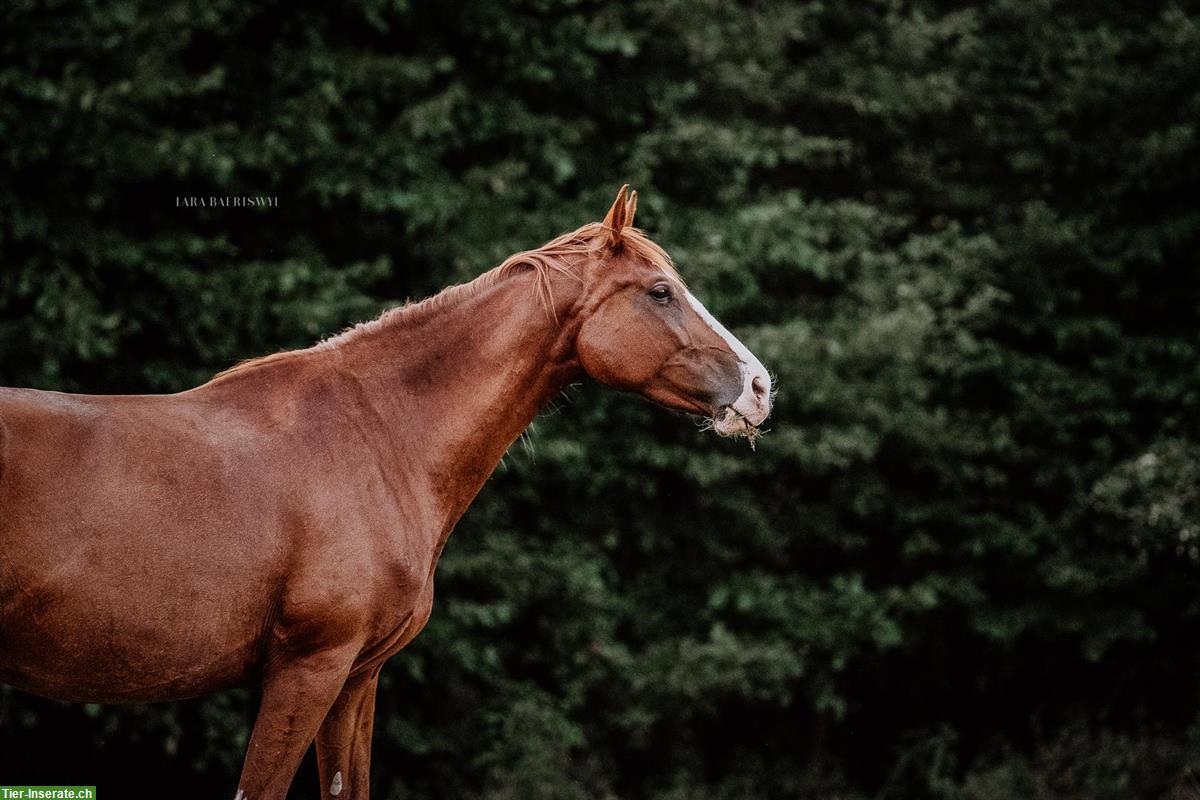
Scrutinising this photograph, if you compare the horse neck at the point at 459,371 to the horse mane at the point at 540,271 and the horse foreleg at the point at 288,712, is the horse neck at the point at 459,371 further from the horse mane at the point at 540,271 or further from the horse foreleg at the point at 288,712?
the horse foreleg at the point at 288,712

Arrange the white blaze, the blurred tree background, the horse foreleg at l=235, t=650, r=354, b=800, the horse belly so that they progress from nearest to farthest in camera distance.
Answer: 1. the horse belly
2. the horse foreleg at l=235, t=650, r=354, b=800
3. the white blaze
4. the blurred tree background

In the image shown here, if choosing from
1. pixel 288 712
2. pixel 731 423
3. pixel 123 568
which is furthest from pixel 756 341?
pixel 123 568

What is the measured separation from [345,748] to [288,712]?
0.44m

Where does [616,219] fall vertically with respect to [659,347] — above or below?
above

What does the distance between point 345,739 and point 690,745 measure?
5908 millimetres

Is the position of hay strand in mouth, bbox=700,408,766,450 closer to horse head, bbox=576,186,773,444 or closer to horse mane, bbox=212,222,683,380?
horse head, bbox=576,186,773,444

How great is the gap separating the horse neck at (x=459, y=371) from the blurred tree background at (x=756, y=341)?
3.46m

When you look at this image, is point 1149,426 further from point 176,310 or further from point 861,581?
point 176,310

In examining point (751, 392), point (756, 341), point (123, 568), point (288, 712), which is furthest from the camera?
point (756, 341)

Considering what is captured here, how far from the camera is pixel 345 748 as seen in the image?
3514 millimetres

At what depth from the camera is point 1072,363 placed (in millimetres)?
9312

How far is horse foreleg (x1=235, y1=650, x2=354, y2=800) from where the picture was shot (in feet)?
10.3

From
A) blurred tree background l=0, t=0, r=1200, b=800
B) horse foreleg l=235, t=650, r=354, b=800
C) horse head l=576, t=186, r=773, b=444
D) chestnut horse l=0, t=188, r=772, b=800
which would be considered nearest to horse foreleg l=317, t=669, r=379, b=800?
chestnut horse l=0, t=188, r=772, b=800

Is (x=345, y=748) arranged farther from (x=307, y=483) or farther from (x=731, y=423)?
(x=731, y=423)
